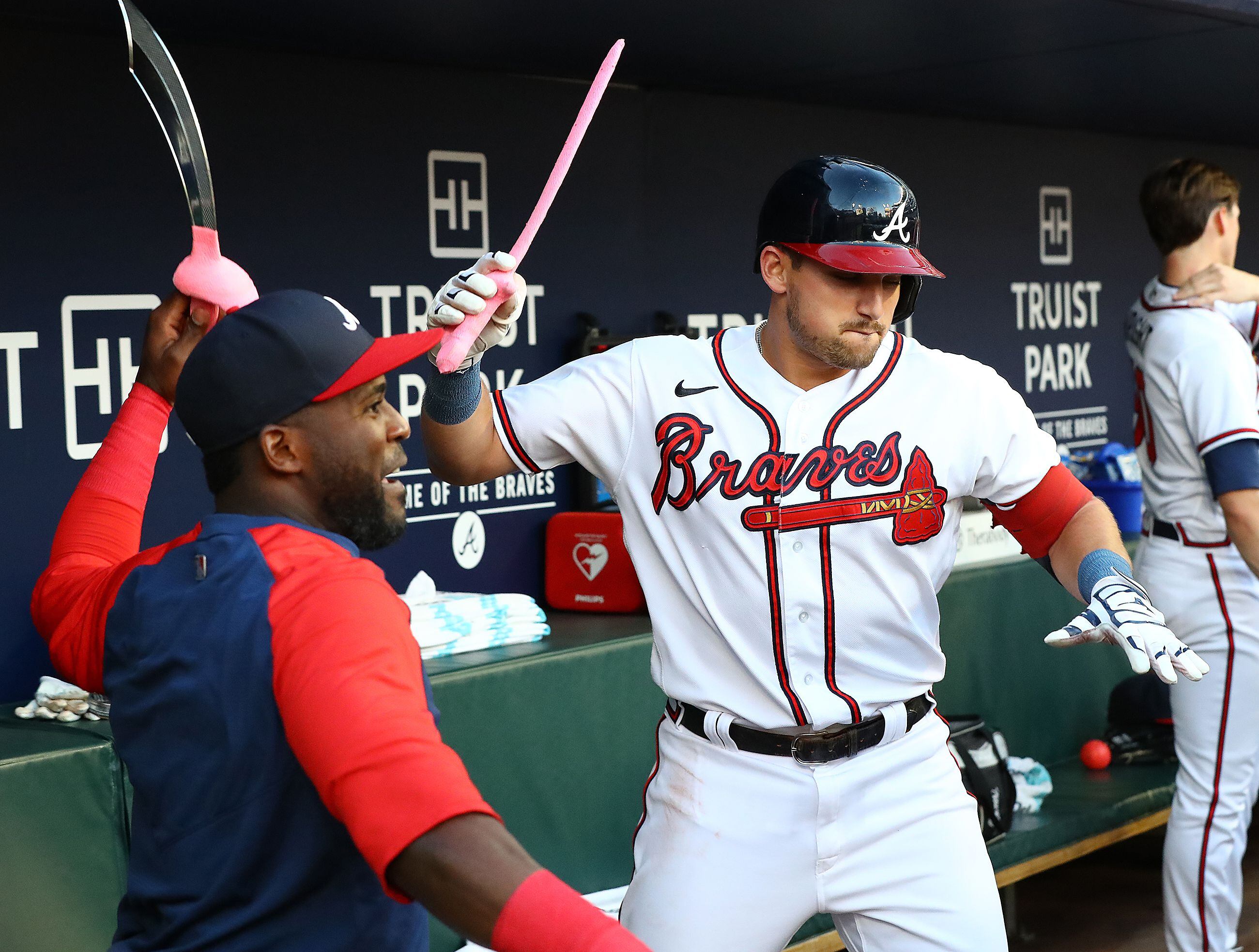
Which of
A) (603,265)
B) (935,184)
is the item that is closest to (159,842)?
(603,265)

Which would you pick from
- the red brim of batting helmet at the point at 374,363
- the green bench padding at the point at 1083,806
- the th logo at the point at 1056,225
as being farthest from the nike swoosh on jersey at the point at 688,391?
the th logo at the point at 1056,225

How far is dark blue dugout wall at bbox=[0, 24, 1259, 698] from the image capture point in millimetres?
3129

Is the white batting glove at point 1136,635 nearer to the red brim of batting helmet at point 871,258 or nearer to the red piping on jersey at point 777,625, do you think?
the red piping on jersey at point 777,625

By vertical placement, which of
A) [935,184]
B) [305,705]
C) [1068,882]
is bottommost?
[1068,882]

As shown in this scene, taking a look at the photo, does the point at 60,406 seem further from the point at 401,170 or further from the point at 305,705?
the point at 305,705

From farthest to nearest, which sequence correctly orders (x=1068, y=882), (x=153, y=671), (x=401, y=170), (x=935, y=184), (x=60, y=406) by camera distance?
(x=935, y=184) → (x=1068, y=882) → (x=401, y=170) → (x=60, y=406) → (x=153, y=671)

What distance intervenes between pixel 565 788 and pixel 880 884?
1.31m

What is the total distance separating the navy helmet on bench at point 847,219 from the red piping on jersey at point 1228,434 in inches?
52.0

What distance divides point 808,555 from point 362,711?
1150 millimetres

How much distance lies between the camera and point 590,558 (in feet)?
12.9

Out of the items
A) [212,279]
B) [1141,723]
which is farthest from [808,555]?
[1141,723]

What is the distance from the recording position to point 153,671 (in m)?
1.33

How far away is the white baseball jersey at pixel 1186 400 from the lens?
132 inches

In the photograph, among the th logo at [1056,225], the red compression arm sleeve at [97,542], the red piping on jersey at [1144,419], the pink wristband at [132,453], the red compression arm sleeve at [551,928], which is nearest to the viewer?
the red compression arm sleeve at [551,928]
